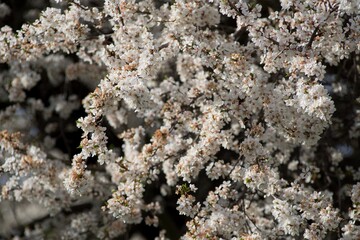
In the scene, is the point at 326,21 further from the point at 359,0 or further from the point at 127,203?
the point at 127,203

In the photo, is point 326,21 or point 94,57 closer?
point 326,21

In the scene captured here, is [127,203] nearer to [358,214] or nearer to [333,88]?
[358,214]

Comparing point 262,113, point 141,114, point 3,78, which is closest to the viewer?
point 262,113

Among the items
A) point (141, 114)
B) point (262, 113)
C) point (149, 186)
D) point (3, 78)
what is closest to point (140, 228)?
point (149, 186)

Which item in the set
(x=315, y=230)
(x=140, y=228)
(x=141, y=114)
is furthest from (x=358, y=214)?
(x=140, y=228)

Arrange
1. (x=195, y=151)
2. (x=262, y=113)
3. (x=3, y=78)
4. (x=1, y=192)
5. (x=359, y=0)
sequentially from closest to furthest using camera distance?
(x=359, y=0) → (x=195, y=151) → (x=262, y=113) → (x=1, y=192) → (x=3, y=78)

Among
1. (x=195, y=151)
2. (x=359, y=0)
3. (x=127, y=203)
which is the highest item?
(x=359, y=0)

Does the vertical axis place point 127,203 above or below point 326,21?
below
